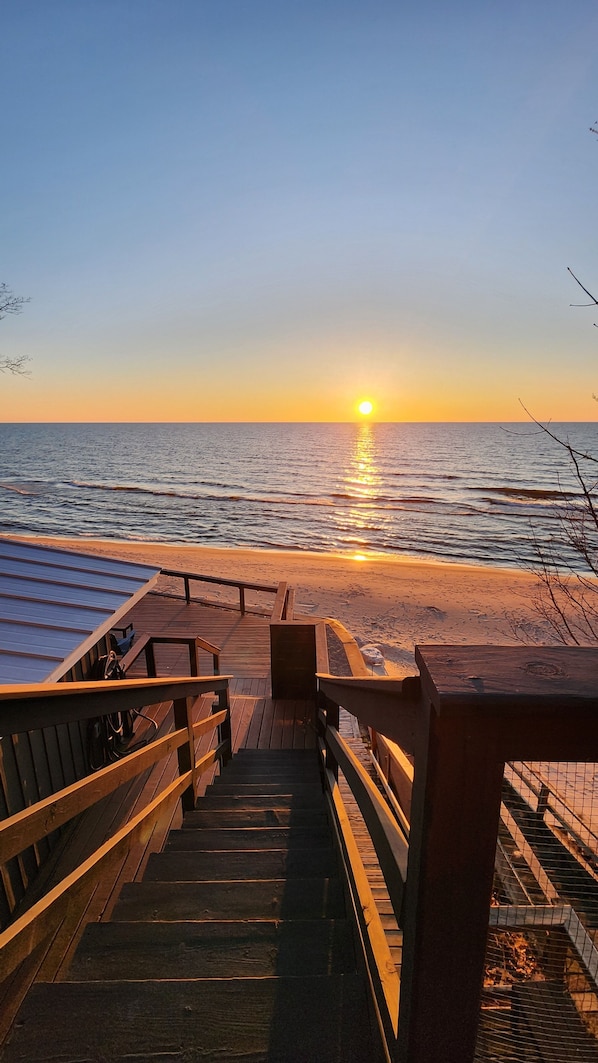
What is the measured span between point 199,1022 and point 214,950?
1.12 ft

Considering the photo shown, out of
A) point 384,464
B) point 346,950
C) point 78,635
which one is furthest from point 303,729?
point 384,464

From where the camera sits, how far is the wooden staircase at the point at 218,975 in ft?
4.46

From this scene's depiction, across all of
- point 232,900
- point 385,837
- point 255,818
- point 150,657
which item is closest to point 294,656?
point 150,657

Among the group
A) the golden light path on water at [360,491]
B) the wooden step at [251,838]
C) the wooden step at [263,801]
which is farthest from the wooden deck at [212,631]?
the golden light path on water at [360,491]

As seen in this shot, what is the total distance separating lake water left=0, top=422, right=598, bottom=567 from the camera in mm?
26156

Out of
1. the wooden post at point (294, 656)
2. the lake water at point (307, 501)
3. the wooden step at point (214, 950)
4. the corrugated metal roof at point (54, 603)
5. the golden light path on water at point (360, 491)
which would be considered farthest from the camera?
the golden light path on water at point (360, 491)

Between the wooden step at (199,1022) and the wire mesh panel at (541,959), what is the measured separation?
0.36 meters

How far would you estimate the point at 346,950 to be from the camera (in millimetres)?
1715

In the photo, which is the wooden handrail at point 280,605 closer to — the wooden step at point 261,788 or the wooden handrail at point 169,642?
the wooden handrail at point 169,642

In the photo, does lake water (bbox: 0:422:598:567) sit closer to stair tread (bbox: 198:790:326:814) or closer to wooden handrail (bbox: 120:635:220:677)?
wooden handrail (bbox: 120:635:220:677)

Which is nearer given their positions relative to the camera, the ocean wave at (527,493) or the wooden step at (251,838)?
the wooden step at (251,838)

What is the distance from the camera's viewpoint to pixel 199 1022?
4.67ft

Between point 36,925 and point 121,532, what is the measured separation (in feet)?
91.6

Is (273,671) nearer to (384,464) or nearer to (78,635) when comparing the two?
(78,635)
